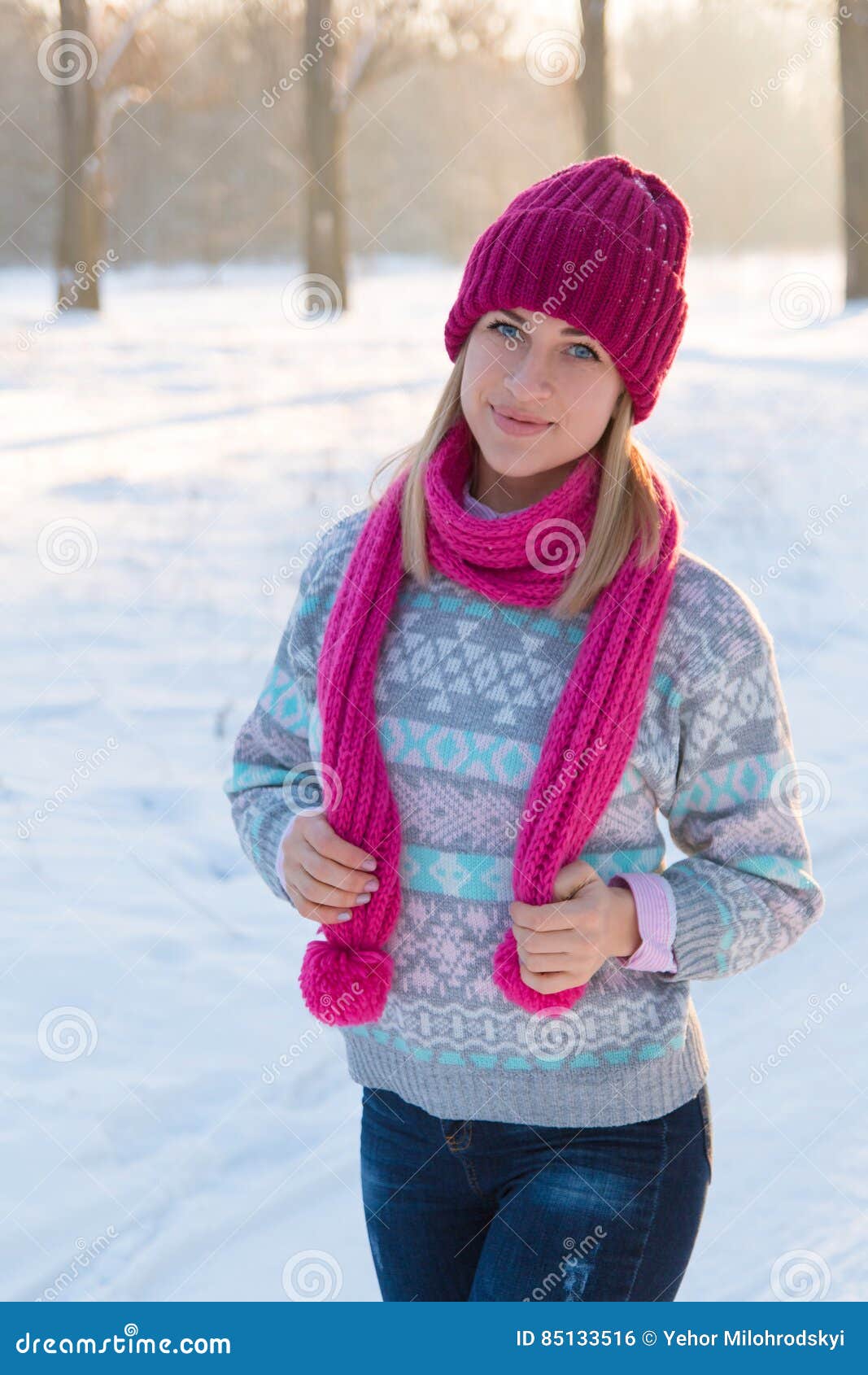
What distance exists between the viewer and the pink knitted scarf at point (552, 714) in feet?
4.45

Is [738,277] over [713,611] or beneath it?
beneath

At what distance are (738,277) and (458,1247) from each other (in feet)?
70.1

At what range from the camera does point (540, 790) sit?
1364mm

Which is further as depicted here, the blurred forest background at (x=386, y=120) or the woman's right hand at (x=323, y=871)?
the blurred forest background at (x=386, y=120)

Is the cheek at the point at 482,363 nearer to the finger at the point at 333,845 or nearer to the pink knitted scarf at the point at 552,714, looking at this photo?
the pink knitted scarf at the point at 552,714

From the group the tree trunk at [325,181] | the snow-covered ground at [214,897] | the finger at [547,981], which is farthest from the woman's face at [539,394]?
the tree trunk at [325,181]

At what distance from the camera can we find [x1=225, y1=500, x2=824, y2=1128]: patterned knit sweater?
1.39m

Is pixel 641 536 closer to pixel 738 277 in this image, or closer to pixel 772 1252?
pixel 772 1252

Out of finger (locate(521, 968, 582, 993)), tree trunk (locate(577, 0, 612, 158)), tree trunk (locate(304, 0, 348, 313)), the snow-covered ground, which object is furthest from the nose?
tree trunk (locate(304, 0, 348, 313))

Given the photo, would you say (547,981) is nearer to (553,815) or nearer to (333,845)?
(553,815)

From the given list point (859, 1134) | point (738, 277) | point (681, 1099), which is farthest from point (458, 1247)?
point (738, 277)

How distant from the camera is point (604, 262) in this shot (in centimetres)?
142

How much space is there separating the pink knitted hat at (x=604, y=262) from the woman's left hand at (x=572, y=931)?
554mm

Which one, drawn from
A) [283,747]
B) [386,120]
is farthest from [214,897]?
[386,120]
